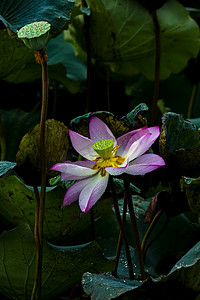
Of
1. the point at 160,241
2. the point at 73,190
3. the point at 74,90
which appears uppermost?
the point at 73,190

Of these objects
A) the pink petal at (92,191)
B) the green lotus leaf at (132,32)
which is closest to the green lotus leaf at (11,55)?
the green lotus leaf at (132,32)

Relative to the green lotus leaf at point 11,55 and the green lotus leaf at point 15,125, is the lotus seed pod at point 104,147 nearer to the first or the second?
the green lotus leaf at point 11,55

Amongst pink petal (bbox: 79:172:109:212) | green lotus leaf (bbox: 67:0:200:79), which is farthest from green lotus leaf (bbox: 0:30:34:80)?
pink petal (bbox: 79:172:109:212)

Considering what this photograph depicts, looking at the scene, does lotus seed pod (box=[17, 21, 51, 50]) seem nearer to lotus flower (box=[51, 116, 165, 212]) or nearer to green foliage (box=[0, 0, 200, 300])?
green foliage (box=[0, 0, 200, 300])

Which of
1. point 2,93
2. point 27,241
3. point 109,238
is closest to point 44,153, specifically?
point 27,241

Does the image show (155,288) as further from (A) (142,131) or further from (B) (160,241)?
(B) (160,241)

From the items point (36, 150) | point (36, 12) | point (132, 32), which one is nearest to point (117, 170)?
point (36, 150)
